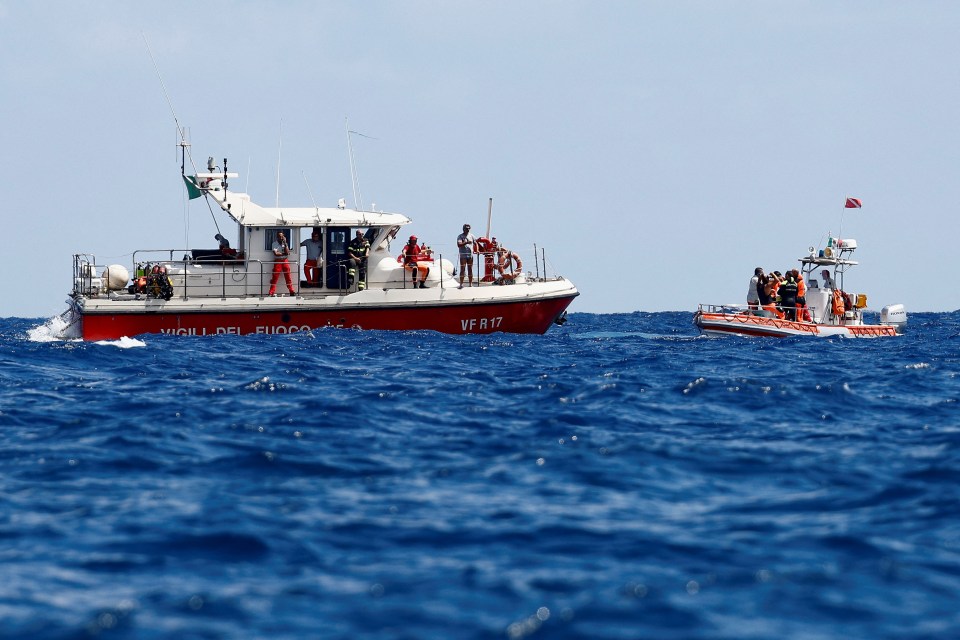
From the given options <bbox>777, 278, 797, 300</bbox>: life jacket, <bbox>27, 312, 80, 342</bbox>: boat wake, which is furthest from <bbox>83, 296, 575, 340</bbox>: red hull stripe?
<bbox>777, 278, 797, 300</bbox>: life jacket

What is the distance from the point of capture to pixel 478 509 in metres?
8.45

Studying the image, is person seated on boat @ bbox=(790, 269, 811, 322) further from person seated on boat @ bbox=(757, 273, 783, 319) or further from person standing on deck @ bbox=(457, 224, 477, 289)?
person standing on deck @ bbox=(457, 224, 477, 289)

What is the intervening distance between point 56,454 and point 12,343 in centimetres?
1482

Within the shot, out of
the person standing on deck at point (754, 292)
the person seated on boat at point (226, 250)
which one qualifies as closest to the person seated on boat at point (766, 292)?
the person standing on deck at point (754, 292)

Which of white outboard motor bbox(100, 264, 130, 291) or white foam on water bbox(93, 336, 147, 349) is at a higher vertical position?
white outboard motor bbox(100, 264, 130, 291)

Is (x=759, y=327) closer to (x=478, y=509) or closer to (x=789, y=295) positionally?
(x=789, y=295)

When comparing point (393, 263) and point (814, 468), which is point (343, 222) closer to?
point (393, 263)

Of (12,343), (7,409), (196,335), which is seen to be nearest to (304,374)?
(7,409)

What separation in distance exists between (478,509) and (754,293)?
22042 mm

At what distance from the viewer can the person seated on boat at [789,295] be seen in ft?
95.2

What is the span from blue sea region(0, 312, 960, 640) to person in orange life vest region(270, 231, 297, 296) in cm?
950

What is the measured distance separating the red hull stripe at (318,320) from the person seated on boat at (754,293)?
18.1ft

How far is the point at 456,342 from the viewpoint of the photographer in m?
23.9

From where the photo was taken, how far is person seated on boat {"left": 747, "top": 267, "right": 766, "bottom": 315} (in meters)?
28.8
